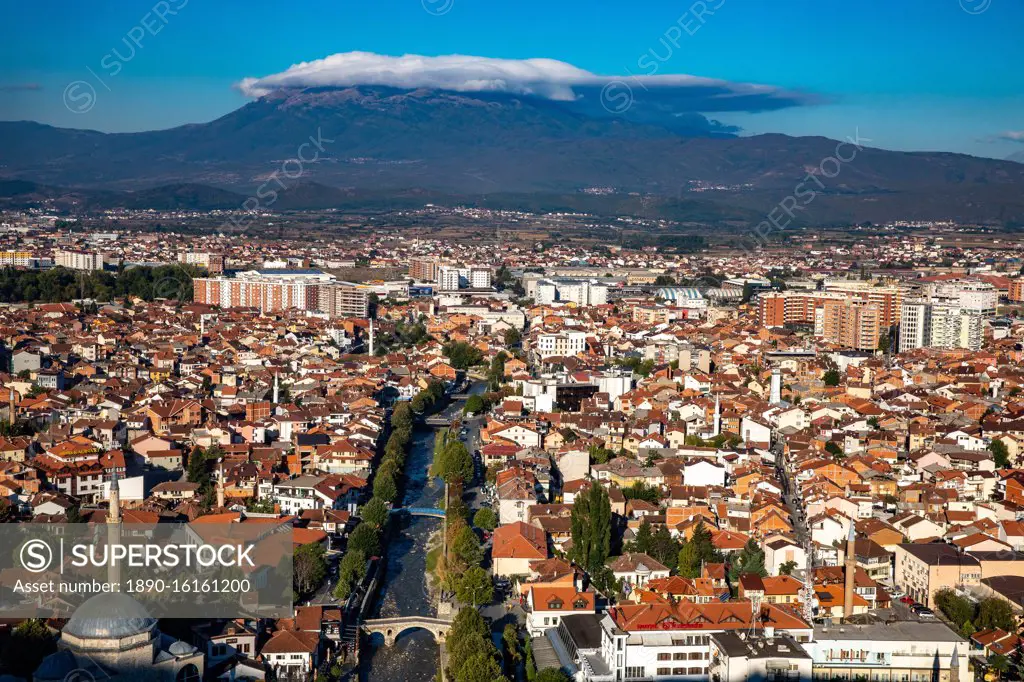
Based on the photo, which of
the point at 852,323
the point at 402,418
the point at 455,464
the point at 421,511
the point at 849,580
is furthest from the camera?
the point at 852,323

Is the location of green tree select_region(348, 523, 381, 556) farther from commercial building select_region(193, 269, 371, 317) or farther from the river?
commercial building select_region(193, 269, 371, 317)

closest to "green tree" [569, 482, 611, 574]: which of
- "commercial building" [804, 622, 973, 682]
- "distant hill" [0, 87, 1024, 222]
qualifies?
"commercial building" [804, 622, 973, 682]

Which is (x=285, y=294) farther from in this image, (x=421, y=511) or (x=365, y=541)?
(x=365, y=541)

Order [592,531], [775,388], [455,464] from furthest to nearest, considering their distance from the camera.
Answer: [775,388] → [455,464] → [592,531]

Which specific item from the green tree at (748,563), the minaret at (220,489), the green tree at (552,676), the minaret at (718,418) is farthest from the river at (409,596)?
the minaret at (718,418)

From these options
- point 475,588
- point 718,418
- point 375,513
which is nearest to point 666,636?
point 475,588
